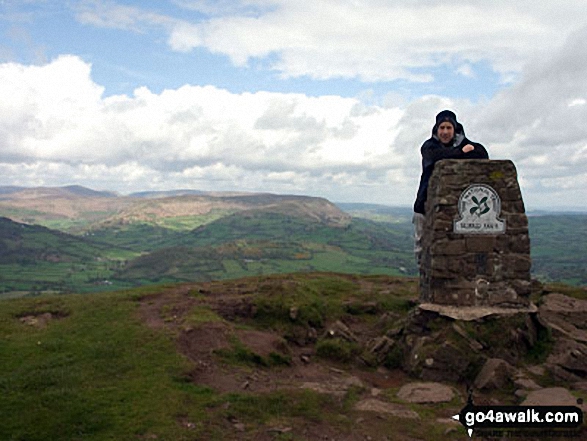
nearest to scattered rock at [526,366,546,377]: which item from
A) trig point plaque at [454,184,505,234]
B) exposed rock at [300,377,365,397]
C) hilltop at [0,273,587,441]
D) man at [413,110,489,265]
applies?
hilltop at [0,273,587,441]

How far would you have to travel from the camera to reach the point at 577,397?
448 inches

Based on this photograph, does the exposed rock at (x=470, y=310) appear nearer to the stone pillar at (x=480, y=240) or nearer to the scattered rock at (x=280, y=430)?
the stone pillar at (x=480, y=240)

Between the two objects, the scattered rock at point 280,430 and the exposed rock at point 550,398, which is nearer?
the scattered rock at point 280,430

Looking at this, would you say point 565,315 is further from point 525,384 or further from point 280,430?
point 280,430

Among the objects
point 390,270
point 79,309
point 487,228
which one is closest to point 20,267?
point 390,270

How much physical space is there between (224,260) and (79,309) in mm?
161281

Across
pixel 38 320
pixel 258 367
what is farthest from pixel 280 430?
pixel 38 320

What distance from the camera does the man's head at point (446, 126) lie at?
16391 millimetres

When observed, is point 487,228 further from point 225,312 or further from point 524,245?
point 225,312

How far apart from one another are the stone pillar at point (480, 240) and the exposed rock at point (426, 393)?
3.66 m

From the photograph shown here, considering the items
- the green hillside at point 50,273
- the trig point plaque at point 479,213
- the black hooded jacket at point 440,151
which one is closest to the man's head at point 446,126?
the black hooded jacket at point 440,151

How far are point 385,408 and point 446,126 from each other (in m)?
10.1

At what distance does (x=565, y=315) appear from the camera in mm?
18969

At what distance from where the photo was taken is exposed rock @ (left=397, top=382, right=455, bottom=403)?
12031 mm
